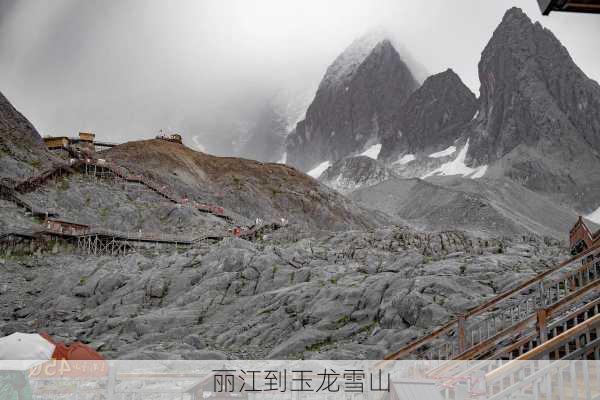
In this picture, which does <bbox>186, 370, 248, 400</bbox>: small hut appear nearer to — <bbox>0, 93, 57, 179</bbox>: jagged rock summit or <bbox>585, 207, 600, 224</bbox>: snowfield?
<bbox>0, 93, 57, 179</bbox>: jagged rock summit

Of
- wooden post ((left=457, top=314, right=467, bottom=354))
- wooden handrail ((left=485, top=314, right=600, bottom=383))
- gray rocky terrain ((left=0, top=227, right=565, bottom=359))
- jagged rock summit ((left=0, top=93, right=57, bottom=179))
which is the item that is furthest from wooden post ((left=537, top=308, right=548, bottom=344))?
jagged rock summit ((left=0, top=93, right=57, bottom=179))

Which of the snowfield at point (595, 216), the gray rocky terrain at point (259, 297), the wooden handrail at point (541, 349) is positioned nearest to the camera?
the wooden handrail at point (541, 349)

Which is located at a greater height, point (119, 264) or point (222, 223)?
point (222, 223)

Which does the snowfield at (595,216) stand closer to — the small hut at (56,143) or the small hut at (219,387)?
the small hut at (56,143)

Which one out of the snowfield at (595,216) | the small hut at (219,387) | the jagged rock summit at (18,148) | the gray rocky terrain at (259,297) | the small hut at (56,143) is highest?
the snowfield at (595,216)

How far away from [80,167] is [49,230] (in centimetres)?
2302

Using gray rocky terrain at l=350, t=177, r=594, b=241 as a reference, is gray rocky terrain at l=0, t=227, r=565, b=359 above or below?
below

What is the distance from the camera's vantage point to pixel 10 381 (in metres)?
11.2

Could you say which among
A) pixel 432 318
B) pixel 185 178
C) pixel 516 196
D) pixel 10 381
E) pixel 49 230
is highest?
pixel 516 196

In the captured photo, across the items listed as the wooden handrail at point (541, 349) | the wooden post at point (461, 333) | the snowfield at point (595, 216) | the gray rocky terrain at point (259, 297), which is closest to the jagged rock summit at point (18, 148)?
the gray rocky terrain at point (259, 297)

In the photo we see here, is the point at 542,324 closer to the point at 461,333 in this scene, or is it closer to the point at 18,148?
the point at 461,333

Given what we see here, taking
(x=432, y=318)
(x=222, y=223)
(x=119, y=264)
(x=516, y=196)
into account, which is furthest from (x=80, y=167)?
(x=516, y=196)

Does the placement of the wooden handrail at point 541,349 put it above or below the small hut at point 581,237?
below

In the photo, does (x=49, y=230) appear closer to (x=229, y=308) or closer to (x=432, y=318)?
(x=229, y=308)
